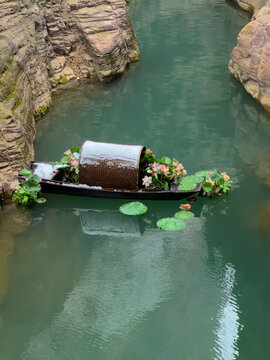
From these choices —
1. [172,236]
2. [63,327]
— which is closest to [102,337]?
[63,327]

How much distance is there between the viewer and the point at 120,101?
15281mm

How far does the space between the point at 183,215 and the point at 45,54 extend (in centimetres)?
820

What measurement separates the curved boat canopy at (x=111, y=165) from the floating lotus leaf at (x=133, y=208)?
1.19ft

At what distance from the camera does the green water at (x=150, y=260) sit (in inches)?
282

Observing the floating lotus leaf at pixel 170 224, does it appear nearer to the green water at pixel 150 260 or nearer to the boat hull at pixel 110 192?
the green water at pixel 150 260

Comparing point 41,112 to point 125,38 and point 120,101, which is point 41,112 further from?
point 125,38

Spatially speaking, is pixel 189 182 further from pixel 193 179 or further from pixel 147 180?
pixel 147 180

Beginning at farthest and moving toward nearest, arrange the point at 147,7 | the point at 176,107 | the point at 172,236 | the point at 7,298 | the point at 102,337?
the point at 147,7 → the point at 176,107 → the point at 172,236 → the point at 7,298 → the point at 102,337

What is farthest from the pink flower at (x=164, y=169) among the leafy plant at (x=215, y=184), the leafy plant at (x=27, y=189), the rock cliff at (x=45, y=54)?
the rock cliff at (x=45, y=54)

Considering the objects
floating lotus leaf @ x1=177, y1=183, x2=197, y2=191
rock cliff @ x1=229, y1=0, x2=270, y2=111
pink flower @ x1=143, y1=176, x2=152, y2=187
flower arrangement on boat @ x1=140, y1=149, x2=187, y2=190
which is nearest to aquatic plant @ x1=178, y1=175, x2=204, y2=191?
floating lotus leaf @ x1=177, y1=183, x2=197, y2=191

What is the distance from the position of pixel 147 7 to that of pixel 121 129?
14159 mm

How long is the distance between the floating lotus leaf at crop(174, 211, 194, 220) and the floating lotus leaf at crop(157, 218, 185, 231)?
0.35 ft

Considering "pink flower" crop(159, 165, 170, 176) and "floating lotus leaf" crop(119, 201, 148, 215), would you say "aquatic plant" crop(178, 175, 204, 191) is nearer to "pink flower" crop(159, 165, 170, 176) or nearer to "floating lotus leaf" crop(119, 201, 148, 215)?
"pink flower" crop(159, 165, 170, 176)

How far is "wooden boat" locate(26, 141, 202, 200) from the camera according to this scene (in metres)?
9.57
